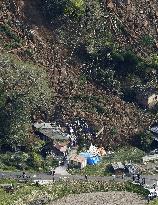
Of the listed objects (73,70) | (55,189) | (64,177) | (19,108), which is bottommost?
(55,189)

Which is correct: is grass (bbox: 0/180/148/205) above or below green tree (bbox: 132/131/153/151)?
below

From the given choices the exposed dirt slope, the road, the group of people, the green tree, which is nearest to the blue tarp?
the road

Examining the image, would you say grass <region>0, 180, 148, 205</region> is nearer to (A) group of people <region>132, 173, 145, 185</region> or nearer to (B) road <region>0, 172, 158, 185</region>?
(B) road <region>0, 172, 158, 185</region>

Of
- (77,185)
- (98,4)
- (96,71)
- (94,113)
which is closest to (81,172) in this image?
(77,185)

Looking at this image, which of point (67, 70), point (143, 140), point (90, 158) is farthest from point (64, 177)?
point (67, 70)

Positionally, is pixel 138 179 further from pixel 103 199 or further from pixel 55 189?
pixel 55 189

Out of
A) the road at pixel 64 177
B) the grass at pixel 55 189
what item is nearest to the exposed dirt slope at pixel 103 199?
the grass at pixel 55 189

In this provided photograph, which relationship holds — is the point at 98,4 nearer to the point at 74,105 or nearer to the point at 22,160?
the point at 74,105
